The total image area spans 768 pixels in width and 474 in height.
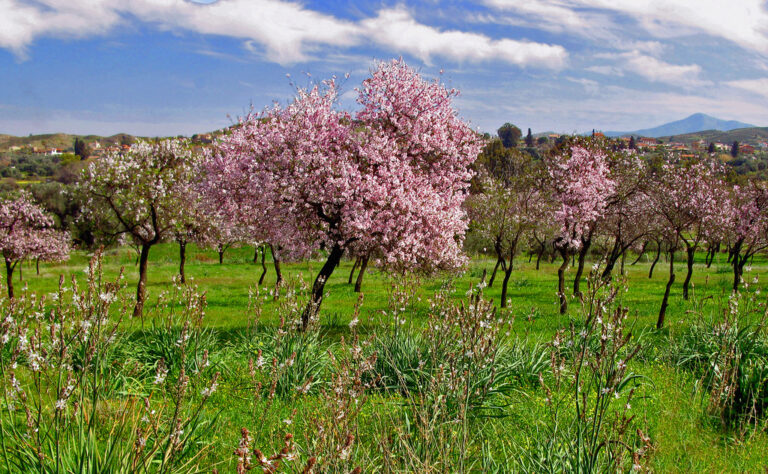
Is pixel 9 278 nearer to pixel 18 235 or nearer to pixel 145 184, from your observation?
pixel 18 235

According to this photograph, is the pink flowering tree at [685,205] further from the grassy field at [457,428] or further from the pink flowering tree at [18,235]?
the pink flowering tree at [18,235]

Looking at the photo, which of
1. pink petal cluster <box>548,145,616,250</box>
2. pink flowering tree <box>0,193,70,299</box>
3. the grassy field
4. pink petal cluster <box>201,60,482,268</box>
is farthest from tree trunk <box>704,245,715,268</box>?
pink flowering tree <box>0,193,70,299</box>

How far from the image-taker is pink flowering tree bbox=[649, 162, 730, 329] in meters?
16.8

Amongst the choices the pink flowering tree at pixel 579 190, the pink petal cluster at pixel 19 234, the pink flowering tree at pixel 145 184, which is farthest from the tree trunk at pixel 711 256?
the pink petal cluster at pixel 19 234

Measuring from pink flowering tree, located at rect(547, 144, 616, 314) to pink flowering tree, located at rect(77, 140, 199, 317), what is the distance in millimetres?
14091

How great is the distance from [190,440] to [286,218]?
8.63 m

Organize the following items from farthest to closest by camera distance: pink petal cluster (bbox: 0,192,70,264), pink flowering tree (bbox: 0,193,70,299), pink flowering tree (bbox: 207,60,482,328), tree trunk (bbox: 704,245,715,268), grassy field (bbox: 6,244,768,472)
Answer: tree trunk (bbox: 704,245,715,268) → pink petal cluster (bbox: 0,192,70,264) → pink flowering tree (bbox: 0,193,70,299) → pink flowering tree (bbox: 207,60,482,328) → grassy field (bbox: 6,244,768,472)

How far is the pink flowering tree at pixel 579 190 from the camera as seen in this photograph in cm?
1942

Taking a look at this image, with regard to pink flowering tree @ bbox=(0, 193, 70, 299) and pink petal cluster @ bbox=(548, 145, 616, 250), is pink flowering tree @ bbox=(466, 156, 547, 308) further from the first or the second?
pink flowering tree @ bbox=(0, 193, 70, 299)

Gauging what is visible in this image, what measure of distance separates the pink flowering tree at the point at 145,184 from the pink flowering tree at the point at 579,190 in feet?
46.2

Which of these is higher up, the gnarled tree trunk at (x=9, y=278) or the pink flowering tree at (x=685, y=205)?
the pink flowering tree at (x=685, y=205)

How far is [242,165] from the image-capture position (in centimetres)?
1438

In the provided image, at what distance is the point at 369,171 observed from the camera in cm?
1305

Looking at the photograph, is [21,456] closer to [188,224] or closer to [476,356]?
[476,356]
